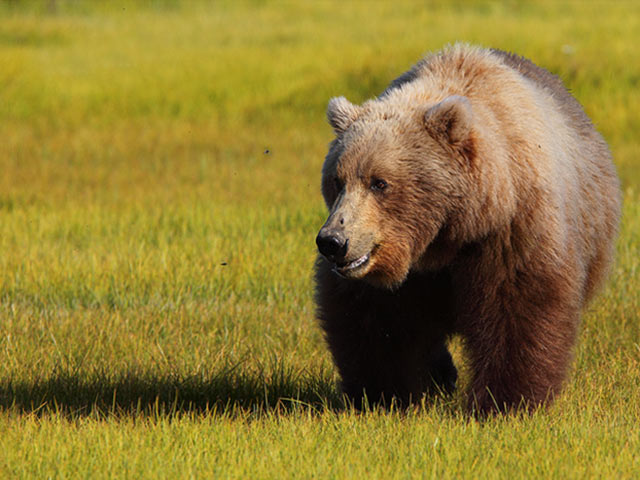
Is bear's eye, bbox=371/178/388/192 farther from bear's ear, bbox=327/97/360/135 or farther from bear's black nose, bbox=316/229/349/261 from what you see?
bear's ear, bbox=327/97/360/135

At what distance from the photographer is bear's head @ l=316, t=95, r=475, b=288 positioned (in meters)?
3.85

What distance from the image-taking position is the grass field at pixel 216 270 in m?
3.77

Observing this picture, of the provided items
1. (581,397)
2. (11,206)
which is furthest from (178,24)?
(581,397)

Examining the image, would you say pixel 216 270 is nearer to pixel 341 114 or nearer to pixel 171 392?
pixel 171 392

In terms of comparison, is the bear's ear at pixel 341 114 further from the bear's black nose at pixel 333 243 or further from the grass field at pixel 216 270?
the grass field at pixel 216 270

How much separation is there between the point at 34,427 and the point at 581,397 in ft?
7.65

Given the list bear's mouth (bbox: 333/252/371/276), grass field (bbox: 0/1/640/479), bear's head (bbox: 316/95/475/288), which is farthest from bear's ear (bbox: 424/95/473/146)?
grass field (bbox: 0/1/640/479)

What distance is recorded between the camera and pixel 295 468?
3.54 metres

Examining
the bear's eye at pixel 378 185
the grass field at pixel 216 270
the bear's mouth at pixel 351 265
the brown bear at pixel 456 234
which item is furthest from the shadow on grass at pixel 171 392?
the bear's eye at pixel 378 185

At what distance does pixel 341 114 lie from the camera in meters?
4.19

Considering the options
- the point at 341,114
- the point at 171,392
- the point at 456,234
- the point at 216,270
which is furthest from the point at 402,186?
the point at 216,270

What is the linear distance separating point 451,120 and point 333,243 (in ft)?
2.18

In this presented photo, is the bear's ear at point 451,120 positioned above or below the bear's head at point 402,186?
above

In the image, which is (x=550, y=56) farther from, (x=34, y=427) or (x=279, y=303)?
(x=34, y=427)
